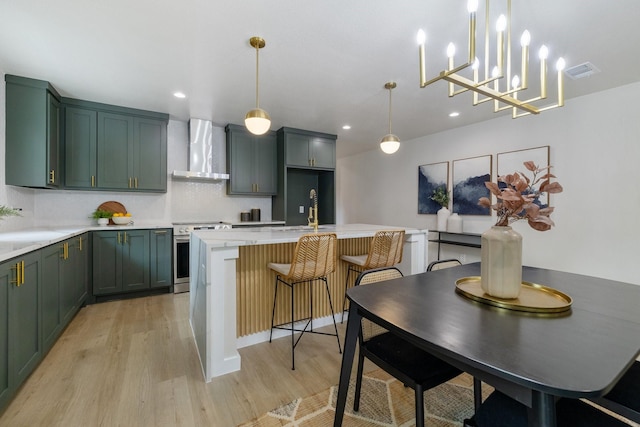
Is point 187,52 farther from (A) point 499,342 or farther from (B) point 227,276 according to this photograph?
(A) point 499,342

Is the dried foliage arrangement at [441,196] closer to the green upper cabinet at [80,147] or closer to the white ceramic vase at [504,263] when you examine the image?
the white ceramic vase at [504,263]

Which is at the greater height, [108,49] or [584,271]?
[108,49]

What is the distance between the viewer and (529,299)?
1191 millimetres

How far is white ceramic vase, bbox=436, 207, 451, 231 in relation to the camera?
4.48 meters

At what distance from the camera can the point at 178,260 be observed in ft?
12.1

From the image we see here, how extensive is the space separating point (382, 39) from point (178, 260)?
3.47 m

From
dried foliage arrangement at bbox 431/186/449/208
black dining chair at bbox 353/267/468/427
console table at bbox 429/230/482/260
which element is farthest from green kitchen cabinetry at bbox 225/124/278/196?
black dining chair at bbox 353/267/468/427

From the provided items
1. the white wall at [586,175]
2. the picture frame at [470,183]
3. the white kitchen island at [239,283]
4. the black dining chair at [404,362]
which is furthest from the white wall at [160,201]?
the white wall at [586,175]

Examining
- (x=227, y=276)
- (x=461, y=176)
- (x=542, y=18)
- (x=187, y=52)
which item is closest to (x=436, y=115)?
(x=461, y=176)

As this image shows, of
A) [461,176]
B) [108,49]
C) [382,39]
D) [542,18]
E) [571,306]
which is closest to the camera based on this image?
[571,306]

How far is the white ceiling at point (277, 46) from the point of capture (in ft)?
5.98

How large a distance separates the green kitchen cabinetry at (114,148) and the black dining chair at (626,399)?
4.48 meters

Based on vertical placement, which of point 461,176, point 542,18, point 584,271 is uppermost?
point 542,18

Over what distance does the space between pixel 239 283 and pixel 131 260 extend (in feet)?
6.66
